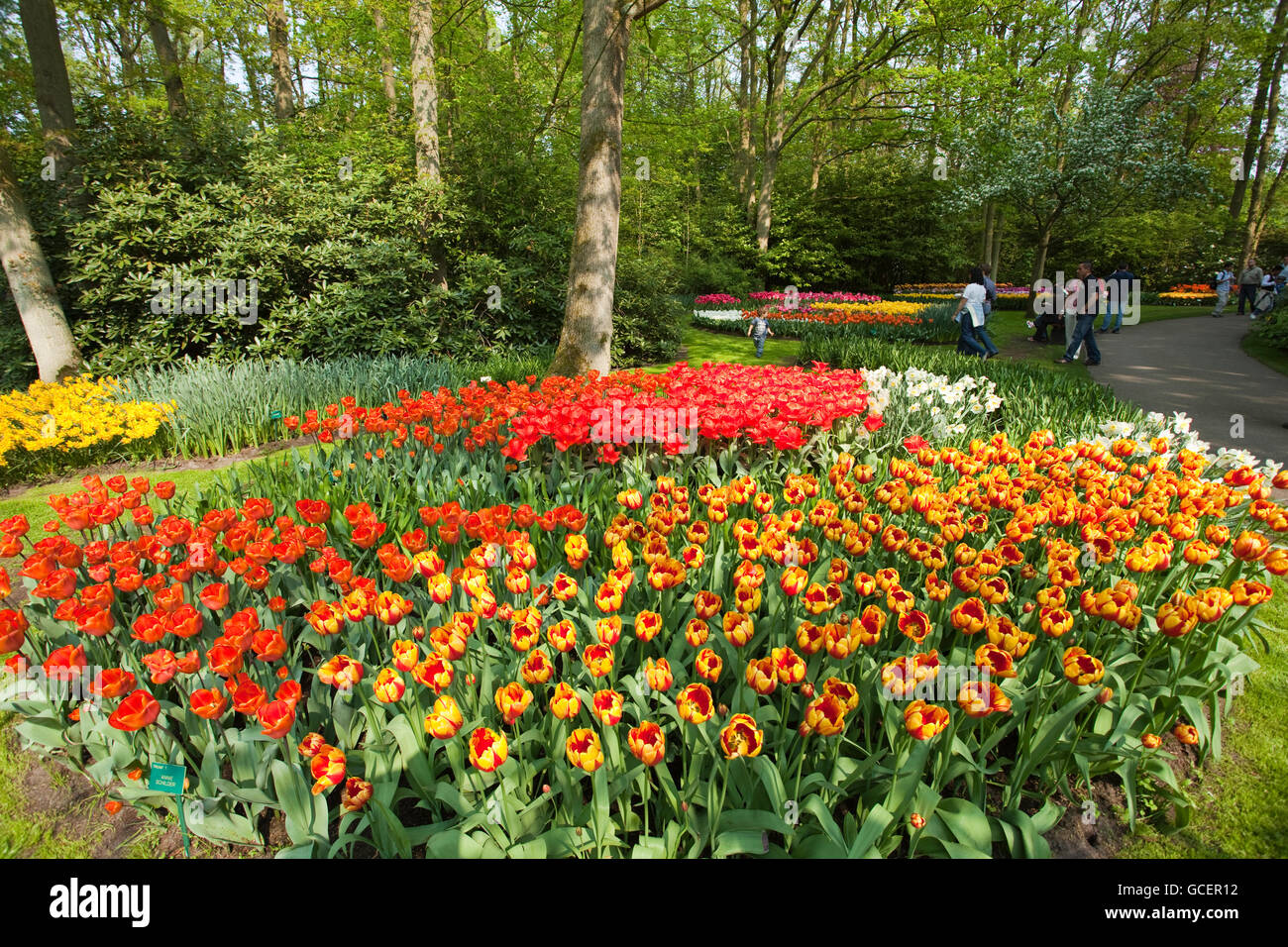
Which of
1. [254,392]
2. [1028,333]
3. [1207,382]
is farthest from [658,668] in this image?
[1028,333]

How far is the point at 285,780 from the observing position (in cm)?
163

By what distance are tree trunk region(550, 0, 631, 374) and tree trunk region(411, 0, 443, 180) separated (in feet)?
13.8

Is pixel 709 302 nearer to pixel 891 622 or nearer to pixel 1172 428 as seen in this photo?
pixel 1172 428

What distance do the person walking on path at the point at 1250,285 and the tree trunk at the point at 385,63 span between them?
24.3 metres

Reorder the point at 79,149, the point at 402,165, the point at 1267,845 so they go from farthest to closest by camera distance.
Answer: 1. the point at 402,165
2. the point at 79,149
3. the point at 1267,845

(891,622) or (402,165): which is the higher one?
(402,165)

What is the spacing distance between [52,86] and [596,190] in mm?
7328

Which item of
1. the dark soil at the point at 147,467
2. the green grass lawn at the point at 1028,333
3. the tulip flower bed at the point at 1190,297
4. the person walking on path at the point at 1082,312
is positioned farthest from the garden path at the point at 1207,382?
the tulip flower bed at the point at 1190,297

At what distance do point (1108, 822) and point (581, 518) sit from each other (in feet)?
6.32

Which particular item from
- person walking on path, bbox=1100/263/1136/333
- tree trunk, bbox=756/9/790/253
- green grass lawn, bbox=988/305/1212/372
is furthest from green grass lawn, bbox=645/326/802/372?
tree trunk, bbox=756/9/790/253

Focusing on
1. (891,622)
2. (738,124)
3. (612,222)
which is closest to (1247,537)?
(891,622)

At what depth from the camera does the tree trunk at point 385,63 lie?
48.9 feet

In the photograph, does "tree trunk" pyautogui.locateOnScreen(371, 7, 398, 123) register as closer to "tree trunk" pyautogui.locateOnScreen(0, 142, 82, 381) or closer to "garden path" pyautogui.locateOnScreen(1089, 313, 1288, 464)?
"tree trunk" pyautogui.locateOnScreen(0, 142, 82, 381)

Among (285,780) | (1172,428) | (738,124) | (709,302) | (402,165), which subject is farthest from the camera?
(738,124)
